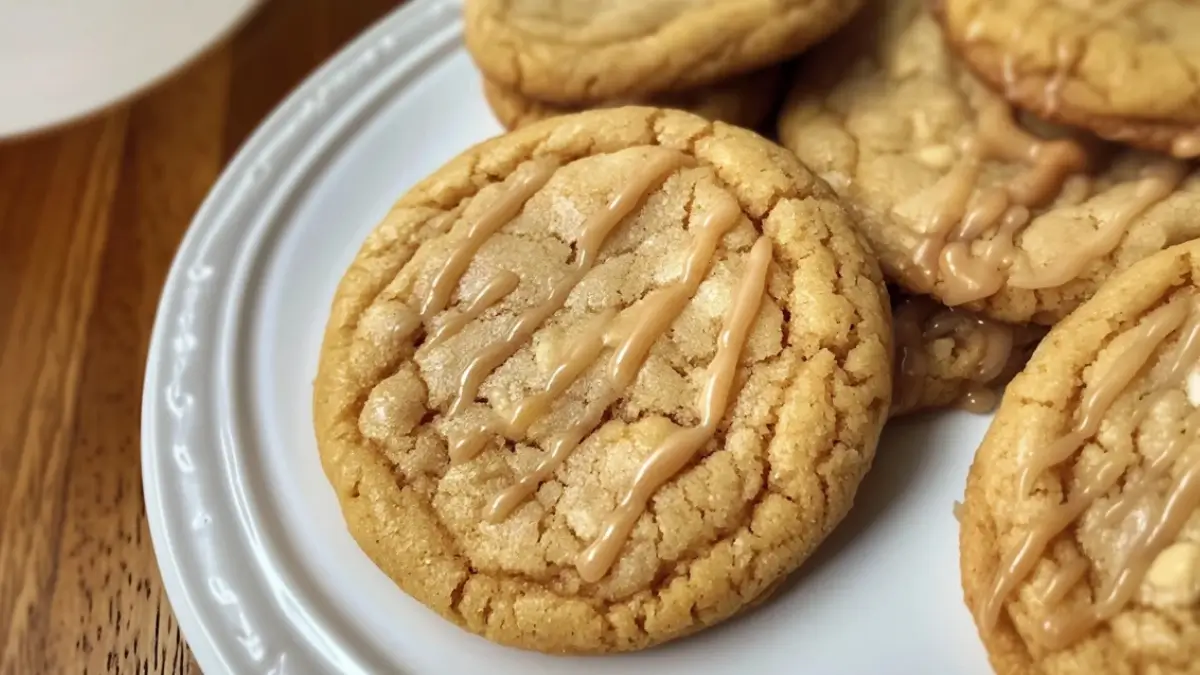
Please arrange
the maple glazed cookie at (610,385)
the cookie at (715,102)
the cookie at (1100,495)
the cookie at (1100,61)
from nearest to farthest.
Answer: the cookie at (1100,495), the maple glazed cookie at (610,385), the cookie at (1100,61), the cookie at (715,102)

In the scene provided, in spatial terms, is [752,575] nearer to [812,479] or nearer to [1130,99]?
[812,479]

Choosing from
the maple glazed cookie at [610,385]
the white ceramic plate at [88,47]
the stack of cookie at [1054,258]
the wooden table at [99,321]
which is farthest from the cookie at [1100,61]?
the white ceramic plate at [88,47]

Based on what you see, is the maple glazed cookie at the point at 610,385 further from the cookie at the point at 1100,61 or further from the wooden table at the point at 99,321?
the wooden table at the point at 99,321

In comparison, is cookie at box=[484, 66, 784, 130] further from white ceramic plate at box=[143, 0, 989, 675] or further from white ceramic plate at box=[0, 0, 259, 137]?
white ceramic plate at box=[0, 0, 259, 137]

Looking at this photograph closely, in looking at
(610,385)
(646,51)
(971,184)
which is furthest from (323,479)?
(971,184)

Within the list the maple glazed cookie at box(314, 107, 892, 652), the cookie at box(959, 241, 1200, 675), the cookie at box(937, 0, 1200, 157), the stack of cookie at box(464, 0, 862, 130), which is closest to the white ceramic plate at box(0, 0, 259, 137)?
the stack of cookie at box(464, 0, 862, 130)

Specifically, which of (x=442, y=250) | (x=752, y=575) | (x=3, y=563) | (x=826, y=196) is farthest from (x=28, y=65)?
(x=752, y=575)

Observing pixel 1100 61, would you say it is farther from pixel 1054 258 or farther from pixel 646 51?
pixel 646 51
